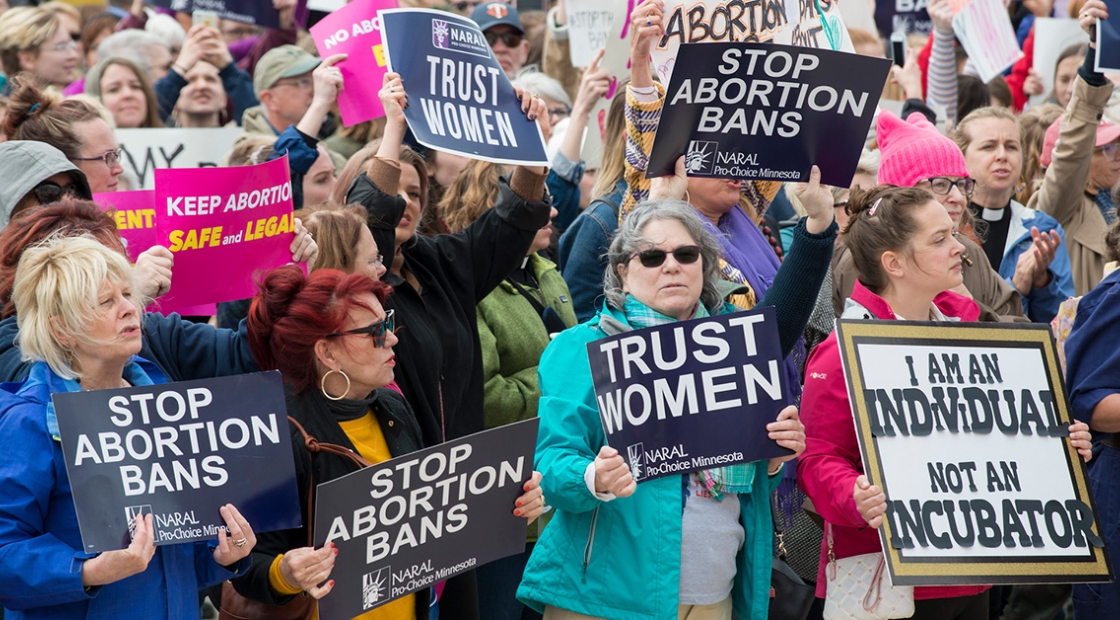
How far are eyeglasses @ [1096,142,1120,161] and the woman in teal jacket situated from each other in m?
4.03

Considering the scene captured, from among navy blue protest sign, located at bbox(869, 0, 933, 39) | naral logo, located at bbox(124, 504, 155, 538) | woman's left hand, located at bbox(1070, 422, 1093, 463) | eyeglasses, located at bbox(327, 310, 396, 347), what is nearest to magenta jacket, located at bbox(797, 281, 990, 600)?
A: woman's left hand, located at bbox(1070, 422, 1093, 463)

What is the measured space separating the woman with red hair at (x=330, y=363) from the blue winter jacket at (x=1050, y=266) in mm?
3588

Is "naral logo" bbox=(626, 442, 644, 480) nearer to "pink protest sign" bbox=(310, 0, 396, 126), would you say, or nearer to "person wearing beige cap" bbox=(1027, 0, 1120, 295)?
"pink protest sign" bbox=(310, 0, 396, 126)

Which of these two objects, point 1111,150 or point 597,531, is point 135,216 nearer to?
point 597,531

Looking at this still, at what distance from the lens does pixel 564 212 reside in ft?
21.9

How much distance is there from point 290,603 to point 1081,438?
106 inches

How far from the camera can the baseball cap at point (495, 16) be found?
932 centimetres

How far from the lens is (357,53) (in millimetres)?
5469

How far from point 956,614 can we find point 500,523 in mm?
1725

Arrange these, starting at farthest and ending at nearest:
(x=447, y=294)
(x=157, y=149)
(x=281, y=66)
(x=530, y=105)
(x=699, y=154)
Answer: (x=281, y=66)
(x=157, y=149)
(x=530, y=105)
(x=447, y=294)
(x=699, y=154)

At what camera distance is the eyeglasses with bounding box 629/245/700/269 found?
162 inches

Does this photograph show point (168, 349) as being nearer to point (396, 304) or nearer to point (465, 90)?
point (396, 304)

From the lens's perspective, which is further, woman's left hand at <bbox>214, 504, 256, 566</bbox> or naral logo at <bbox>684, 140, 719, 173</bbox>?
naral logo at <bbox>684, 140, 719, 173</bbox>

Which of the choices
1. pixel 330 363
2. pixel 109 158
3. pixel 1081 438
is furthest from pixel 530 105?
pixel 1081 438
